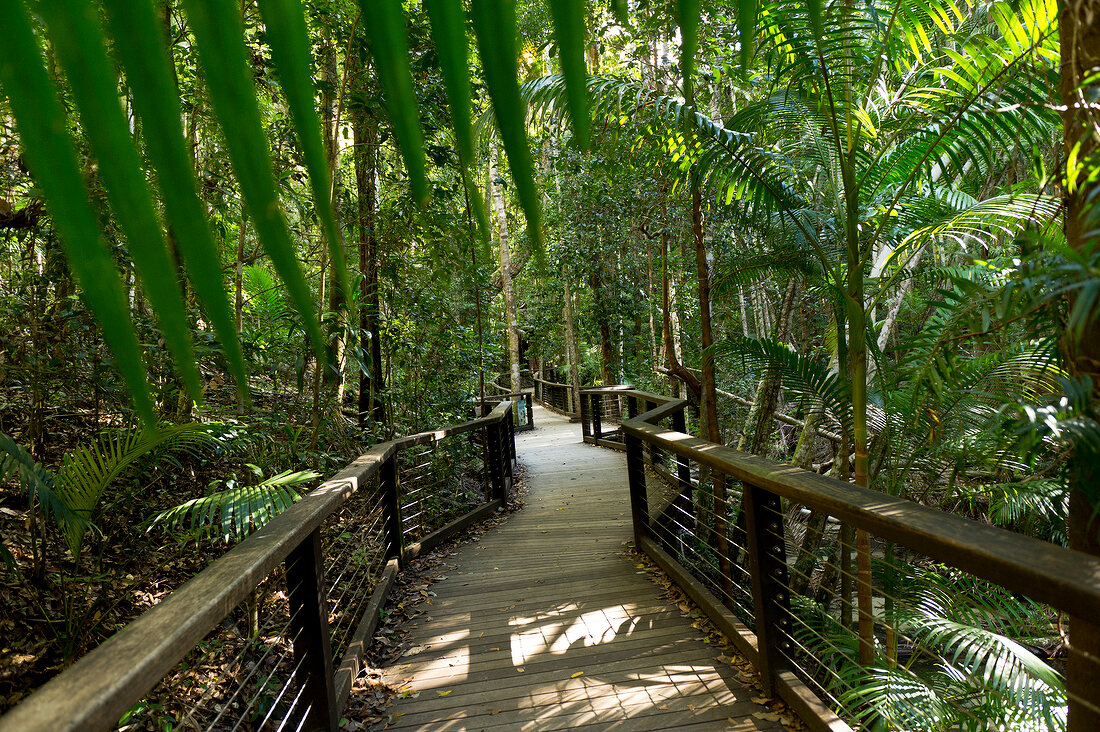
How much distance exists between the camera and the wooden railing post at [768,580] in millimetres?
2135

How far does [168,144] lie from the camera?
0.46 ft

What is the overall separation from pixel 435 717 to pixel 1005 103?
9.39ft

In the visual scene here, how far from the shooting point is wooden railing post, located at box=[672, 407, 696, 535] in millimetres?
3708

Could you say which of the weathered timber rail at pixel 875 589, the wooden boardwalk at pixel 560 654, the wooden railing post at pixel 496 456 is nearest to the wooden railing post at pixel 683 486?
the weathered timber rail at pixel 875 589

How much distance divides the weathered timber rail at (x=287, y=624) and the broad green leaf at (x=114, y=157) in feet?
2.56

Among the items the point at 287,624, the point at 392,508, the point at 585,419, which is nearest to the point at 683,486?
the point at 392,508

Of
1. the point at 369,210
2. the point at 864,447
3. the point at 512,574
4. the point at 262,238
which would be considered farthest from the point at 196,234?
the point at 369,210

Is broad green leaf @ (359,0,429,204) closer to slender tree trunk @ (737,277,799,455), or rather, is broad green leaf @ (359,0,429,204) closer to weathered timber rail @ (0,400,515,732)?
weathered timber rail @ (0,400,515,732)

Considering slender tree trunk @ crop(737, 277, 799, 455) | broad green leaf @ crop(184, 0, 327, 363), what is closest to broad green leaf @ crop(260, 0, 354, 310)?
broad green leaf @ crop(184, 0, 327, 363)

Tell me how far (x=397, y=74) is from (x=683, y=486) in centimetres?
432

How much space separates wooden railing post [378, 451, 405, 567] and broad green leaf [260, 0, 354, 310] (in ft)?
11.6

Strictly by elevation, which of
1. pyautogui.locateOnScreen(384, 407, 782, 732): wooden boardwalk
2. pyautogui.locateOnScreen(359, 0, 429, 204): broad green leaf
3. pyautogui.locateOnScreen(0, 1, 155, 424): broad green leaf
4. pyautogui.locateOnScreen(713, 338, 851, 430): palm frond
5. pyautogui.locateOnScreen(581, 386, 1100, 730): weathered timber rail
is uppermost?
pyautogui.locateOnScreen(359, 0, 429, 204): broad green leaf

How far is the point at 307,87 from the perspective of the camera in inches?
5.7

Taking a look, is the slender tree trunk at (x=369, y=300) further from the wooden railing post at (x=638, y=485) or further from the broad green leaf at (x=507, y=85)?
the broad green leaf at (x=507, y=85)
